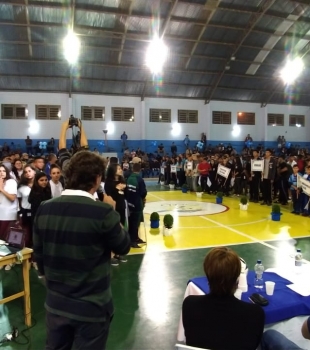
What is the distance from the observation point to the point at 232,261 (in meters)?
1.79

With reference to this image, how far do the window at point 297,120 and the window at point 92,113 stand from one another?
50.5 feet

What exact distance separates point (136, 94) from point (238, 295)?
21.0 metres

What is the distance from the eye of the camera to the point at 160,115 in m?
23.3

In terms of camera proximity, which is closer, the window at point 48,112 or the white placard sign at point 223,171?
the white placard sign at point 223,171

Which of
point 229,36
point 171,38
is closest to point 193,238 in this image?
point 171,38

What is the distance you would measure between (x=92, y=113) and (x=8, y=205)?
59.6 ft

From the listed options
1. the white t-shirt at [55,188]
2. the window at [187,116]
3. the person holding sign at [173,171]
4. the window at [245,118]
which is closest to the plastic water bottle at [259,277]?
the white t-shirt at [55,188]

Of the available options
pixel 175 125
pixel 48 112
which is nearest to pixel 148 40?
pixel 175 125

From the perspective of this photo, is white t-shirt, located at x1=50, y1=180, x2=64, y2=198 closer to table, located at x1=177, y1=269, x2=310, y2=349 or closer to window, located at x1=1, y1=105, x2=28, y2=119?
table, located at x1=177, y1=269, x2=310, y2=349

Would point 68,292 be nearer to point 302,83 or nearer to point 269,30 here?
point 269,30

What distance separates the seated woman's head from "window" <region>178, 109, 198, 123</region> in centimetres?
2239

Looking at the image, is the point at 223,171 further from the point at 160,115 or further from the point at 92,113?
the point at 92,113

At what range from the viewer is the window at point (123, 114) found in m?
22.4

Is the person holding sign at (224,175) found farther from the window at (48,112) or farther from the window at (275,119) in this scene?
the window at (275,119)
